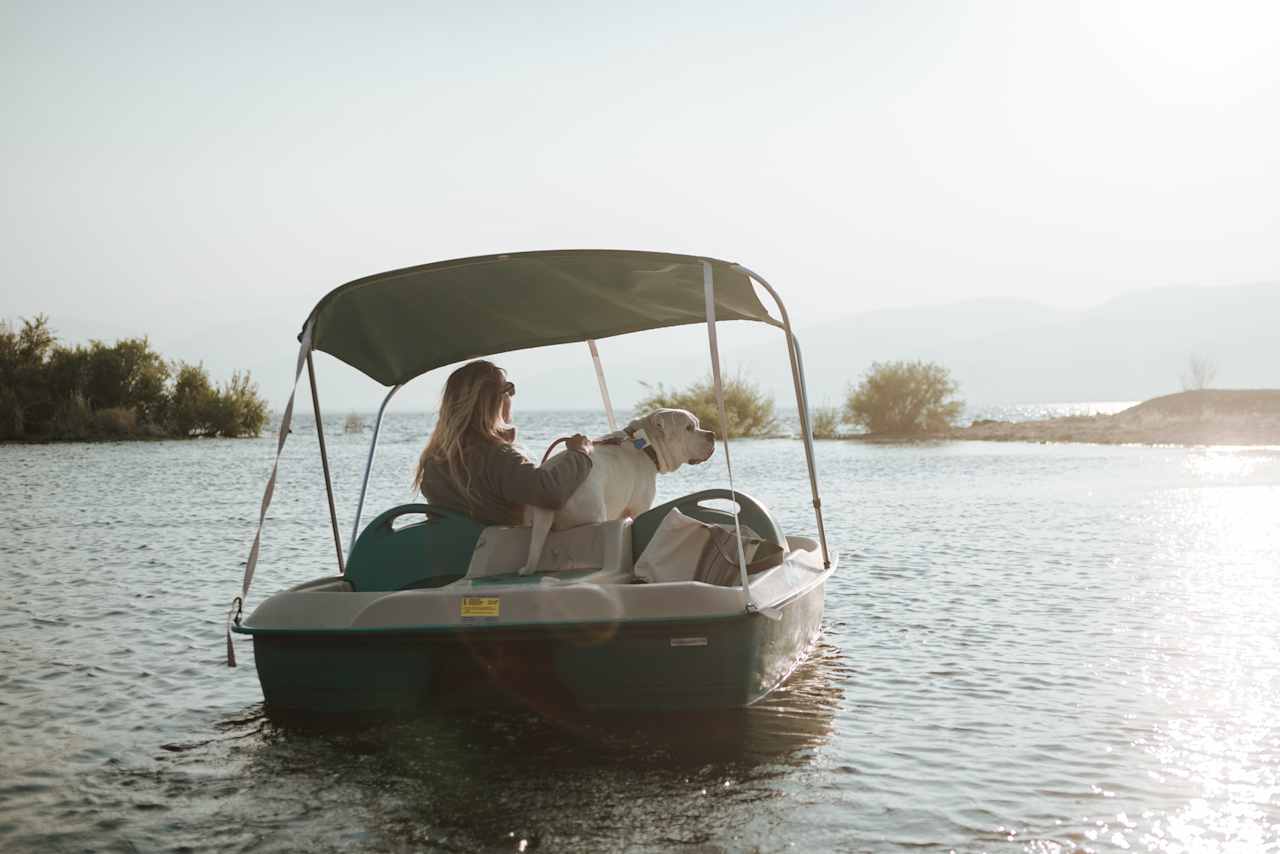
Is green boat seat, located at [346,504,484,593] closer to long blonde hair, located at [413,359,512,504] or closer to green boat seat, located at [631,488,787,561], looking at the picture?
long blonde hair, located at [413,359,512,504]

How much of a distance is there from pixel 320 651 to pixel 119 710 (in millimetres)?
1551

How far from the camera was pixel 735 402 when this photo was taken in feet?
137

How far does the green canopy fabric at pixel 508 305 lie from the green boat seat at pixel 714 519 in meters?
1.09

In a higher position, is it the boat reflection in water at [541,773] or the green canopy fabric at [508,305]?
the green canopy fabric at [508,305]

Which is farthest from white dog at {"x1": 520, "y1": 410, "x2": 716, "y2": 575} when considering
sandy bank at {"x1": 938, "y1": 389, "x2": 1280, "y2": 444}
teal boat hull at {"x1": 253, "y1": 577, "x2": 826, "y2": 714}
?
sandy bank at {"x1": 938, "y1": 389, "x2": 1280, "y2": 444}

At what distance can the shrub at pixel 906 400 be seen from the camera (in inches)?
1769

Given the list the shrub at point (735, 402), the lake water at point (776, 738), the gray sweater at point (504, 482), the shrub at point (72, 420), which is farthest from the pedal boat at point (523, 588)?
the shrub at point (72, 420)

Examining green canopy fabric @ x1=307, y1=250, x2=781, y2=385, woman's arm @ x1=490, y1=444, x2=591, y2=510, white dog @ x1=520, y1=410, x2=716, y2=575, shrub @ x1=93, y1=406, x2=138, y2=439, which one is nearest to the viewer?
woman's arm @ x1=490, y1=444, x2=591, y2=510

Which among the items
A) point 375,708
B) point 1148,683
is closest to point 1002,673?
point 1148,683

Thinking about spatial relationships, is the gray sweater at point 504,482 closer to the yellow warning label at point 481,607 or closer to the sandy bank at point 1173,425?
the yellow warning label at point 481,607

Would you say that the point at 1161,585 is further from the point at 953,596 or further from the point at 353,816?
the point at 353,816

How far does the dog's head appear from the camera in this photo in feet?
22.9

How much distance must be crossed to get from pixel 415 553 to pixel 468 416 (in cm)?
95

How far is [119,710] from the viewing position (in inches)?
251
